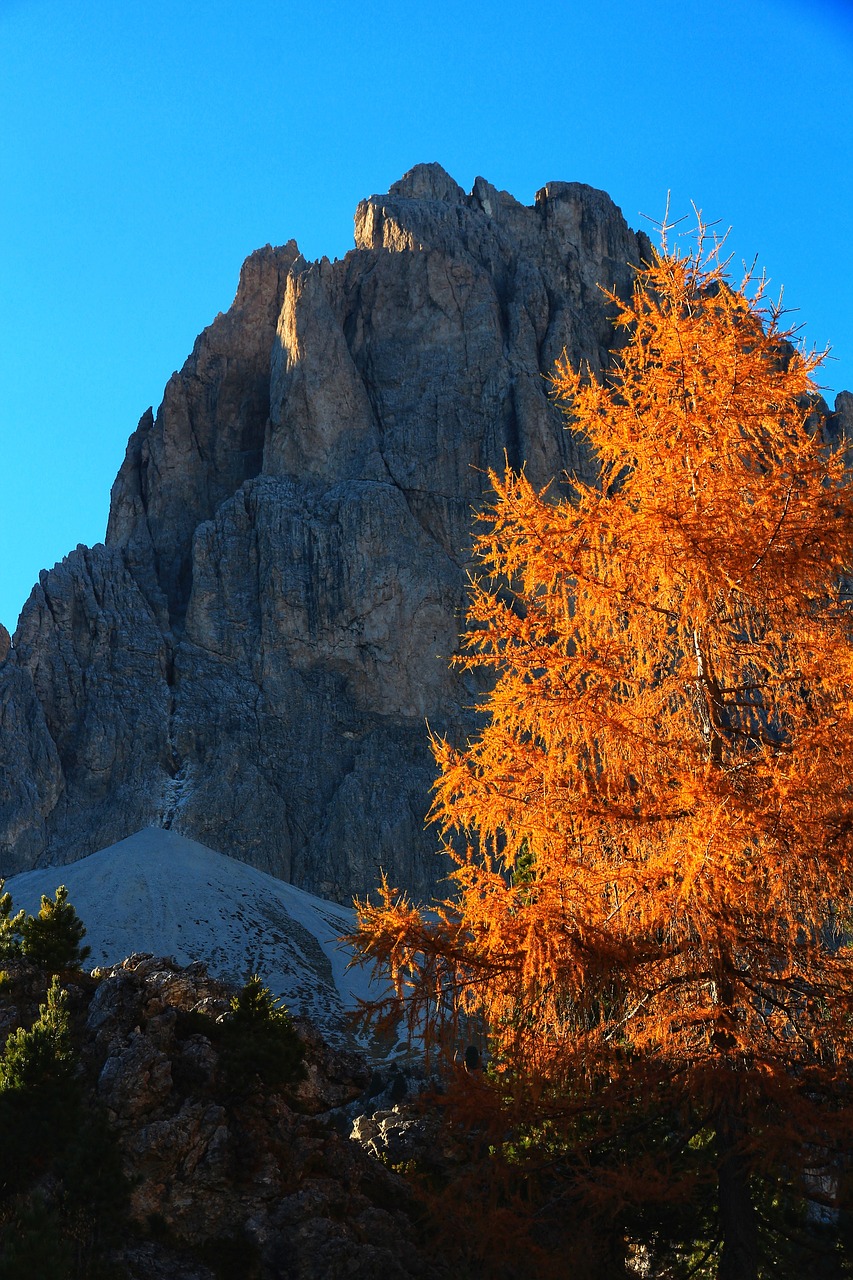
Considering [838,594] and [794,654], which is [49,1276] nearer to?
[794,654]

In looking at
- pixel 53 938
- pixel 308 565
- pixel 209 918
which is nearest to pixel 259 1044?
pixel 53 938

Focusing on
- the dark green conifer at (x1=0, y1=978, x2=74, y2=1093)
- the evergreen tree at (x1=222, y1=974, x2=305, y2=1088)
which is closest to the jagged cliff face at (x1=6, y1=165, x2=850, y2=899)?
the evergreen tree at (x1=222, y1=974, x2=305, y2=1088)

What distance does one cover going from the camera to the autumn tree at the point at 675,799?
22.8 feet

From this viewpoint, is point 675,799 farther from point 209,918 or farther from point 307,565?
point 307,565

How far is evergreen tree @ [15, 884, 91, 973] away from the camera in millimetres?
16250

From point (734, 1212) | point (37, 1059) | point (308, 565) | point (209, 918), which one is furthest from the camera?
point (308, 565)

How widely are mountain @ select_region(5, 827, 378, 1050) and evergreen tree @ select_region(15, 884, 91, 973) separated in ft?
87.1

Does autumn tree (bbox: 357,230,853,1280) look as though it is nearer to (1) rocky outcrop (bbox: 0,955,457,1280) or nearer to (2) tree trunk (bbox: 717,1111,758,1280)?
(2) tree trunk (bbox: 717,1111,758,1280)

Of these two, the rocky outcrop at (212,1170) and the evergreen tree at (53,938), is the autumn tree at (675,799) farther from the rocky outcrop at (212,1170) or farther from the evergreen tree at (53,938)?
the evergreen tree at (53,938)

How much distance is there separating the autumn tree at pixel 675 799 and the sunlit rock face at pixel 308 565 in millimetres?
67543

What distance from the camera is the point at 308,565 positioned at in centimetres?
8556

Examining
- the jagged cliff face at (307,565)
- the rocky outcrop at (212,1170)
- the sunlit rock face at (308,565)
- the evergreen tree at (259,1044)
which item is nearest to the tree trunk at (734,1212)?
the rocky outcrop at (212,1170)

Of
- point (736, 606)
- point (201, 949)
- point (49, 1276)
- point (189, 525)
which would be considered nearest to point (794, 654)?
point (736, 606)

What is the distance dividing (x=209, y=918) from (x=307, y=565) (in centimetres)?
3851
